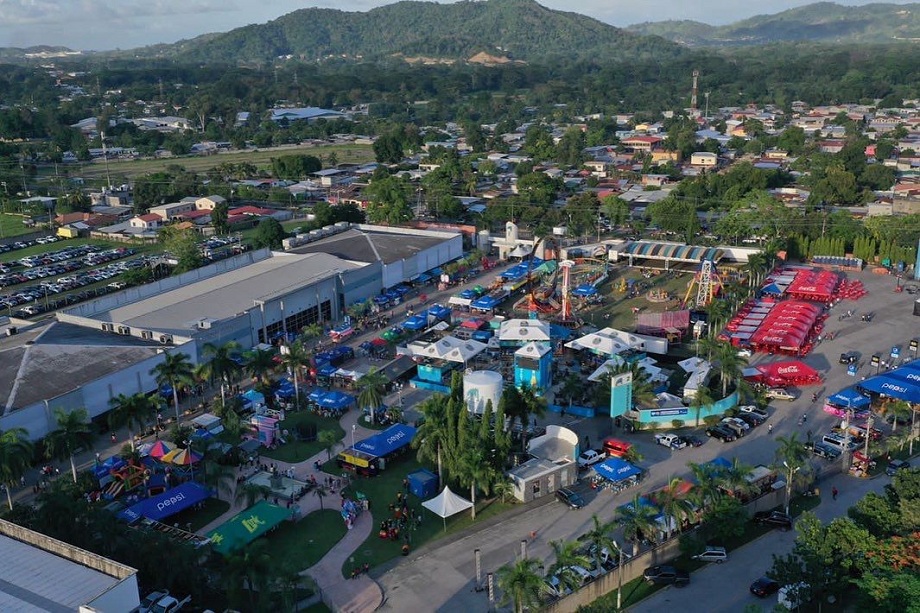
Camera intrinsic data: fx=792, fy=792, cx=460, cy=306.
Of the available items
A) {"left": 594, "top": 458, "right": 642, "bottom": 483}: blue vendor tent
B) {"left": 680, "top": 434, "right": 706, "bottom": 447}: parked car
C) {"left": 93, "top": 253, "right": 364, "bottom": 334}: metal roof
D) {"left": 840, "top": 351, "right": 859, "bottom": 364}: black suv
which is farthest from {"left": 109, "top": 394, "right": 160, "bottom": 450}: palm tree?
{"left": 840, "top": 351, "right": 859, "bottom": 364}: black suv

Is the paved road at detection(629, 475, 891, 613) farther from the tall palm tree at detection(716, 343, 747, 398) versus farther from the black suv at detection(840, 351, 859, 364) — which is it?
the black suv at detection(840, 351, 859, 364)

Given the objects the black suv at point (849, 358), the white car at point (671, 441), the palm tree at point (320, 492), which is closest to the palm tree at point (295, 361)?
the palm tree at point (320, 492)

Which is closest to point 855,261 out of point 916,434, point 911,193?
point 911,193

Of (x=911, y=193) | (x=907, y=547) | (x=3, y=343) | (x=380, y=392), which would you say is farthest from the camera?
(x=911, y=193)

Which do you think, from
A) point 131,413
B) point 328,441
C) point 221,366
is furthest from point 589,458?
point 131,413

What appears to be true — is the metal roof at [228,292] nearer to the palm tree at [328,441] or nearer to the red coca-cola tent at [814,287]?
the palm tree at [328,441]

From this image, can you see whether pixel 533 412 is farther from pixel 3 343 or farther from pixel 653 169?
pixel 653 169
